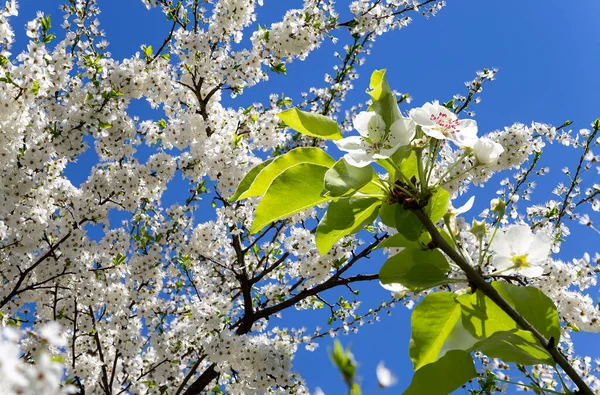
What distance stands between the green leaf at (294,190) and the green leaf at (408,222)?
15 centimetres

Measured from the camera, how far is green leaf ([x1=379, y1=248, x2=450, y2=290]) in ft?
3.45

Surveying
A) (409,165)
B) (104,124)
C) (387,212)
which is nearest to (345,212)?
(387,212)

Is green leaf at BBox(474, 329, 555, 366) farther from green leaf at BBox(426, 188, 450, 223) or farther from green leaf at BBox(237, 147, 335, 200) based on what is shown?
green leaf at BBox(237, 147, 335, 200)

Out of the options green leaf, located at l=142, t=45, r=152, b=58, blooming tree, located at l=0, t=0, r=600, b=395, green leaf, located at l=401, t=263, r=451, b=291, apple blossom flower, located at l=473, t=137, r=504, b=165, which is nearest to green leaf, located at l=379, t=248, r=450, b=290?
green leaf, located at l=401, t=263, r=451, b=291

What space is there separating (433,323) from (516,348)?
0.17m

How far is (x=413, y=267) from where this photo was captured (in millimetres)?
1058

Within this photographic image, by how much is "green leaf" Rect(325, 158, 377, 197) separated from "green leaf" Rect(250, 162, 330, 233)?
9 cm

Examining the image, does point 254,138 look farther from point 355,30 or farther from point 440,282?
point 440,282

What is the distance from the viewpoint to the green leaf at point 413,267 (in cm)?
105

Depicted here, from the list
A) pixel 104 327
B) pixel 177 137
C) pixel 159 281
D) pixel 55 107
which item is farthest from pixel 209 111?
pixel 104 327

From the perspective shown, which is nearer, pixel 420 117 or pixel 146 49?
pixel 420 117

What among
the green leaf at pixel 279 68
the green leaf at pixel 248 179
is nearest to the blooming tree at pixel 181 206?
the green leaf at pixel 279 68

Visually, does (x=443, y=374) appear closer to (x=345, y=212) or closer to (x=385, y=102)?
(x=345, y=212)

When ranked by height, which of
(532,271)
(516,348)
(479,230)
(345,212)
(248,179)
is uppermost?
(248,179)
